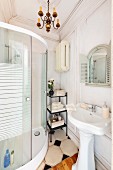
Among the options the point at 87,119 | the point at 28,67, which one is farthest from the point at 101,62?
the point at 28,67

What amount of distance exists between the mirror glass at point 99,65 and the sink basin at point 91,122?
17.9 inches

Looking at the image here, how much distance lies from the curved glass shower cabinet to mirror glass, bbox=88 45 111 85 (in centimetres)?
99

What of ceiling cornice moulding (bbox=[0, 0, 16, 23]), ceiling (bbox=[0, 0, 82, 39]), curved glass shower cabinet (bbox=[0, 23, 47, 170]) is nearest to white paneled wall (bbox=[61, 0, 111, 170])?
ceiling (bbox=[0, 0, 82, 39])

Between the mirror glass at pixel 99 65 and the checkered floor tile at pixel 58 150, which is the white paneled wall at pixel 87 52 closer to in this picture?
the mirror glass at pixel 99 65

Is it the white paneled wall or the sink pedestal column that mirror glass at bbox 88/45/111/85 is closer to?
the white paneled wall

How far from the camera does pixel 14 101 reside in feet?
4.33

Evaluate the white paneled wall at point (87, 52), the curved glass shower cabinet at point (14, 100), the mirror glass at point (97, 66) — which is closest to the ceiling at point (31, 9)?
the white paneled wall at point (87, 52)

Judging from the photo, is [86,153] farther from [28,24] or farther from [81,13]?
[28,24]

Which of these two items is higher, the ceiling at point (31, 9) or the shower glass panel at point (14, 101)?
the ceiling at point (31, 9)

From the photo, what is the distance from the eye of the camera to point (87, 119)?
4.39ft

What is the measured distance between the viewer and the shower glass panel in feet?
4.04

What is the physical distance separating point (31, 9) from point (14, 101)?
172 cm

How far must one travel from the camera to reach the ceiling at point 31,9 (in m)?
1.62

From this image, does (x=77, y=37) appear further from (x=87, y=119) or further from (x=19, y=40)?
(x=87, y=119)
